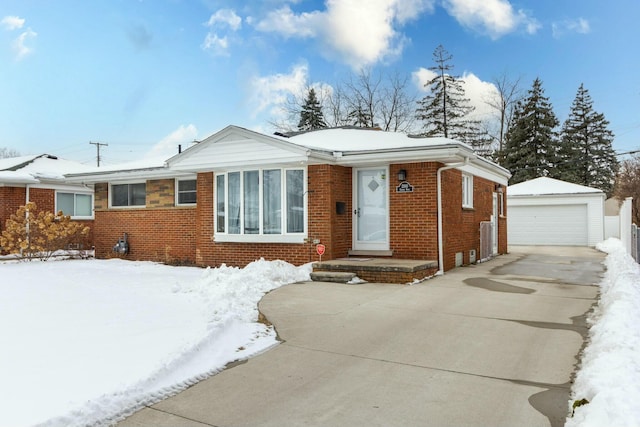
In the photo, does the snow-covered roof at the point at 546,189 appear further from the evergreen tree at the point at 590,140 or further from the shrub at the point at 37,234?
the shrub at the point at 37,234

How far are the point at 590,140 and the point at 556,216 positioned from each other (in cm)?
2559

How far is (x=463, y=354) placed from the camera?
4840 millimetres

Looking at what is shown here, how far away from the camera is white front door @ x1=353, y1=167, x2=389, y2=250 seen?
436 inches

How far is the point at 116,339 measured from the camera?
5.08m

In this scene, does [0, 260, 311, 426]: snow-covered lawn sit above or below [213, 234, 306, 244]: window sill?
below

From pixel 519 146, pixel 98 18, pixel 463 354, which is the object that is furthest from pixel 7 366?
pixel 519 146

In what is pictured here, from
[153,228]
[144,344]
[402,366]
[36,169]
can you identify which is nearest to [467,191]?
[153,228]

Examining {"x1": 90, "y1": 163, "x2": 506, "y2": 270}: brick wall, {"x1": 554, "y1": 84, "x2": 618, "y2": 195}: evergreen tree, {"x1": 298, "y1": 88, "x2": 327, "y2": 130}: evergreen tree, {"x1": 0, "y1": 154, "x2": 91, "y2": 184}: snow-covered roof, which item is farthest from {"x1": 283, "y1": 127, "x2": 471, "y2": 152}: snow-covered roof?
{"x1": 554, "y1": 84, "x2": 618, "y2": 195}: evergreen tree

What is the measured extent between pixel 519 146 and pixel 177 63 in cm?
3096

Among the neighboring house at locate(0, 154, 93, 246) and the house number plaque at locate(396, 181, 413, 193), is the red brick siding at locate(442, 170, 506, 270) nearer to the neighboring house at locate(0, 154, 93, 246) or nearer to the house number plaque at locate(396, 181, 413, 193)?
the house number plaque at locate(396, 181, 413, 193)

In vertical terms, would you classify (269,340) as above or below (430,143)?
below

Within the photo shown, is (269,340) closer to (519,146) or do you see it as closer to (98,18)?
(98,18)

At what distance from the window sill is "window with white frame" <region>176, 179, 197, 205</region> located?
1.94 metres

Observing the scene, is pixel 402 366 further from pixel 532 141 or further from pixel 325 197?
pixel 532 141
